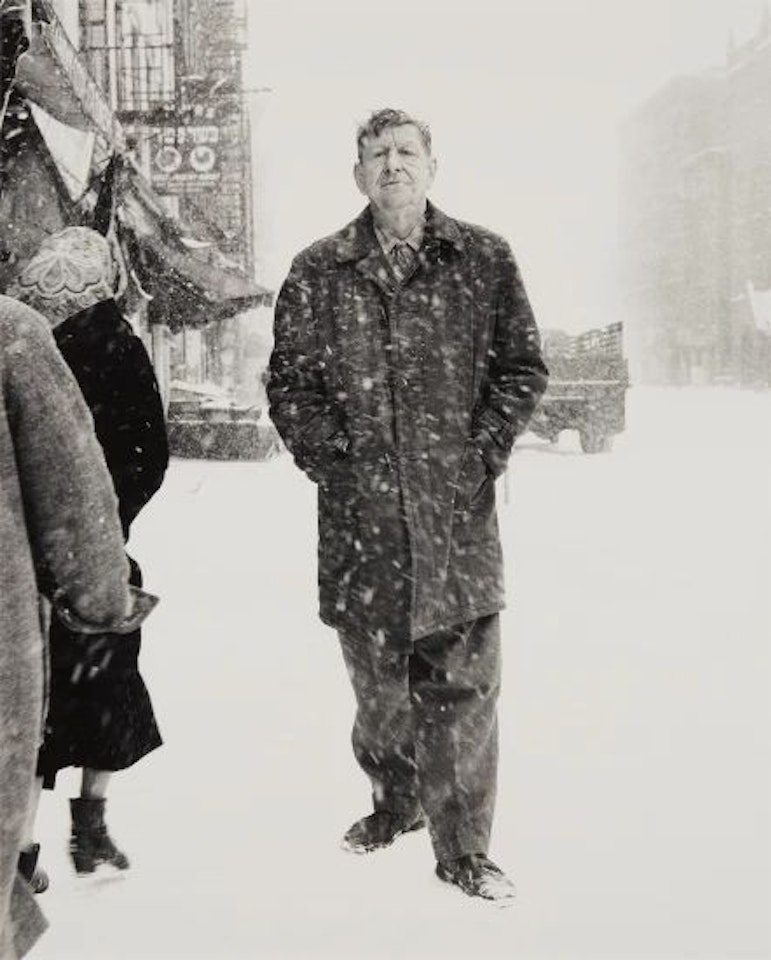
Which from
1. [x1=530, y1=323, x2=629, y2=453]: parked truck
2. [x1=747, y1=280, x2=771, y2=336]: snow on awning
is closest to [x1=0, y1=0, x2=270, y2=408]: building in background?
[x1=530, y1=323, x2=629, y2=453]: parked truck

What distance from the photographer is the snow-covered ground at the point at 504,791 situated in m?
3.02

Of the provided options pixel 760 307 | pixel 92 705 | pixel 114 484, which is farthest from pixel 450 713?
pixel 760 307

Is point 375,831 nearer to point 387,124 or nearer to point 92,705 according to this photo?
point 92,705

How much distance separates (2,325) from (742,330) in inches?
2438

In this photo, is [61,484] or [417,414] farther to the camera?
[417,414]

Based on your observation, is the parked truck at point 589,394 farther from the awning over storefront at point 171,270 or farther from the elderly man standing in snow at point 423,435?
the elderly man standing in snow at point 423,435

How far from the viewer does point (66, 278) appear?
10.2 ft

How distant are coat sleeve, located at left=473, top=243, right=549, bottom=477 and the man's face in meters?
0.32

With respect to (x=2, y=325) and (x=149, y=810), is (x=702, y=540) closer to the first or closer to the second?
(x=149, y=810)

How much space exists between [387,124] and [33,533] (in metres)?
1.84

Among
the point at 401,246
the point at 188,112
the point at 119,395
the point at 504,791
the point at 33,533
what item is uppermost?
the point at 188,112

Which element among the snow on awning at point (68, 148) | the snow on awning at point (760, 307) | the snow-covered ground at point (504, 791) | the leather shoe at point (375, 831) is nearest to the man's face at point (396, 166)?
the leather shoe at point (375, 831)

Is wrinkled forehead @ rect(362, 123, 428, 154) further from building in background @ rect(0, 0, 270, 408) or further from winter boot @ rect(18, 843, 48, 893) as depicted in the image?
winter boot @ rect(18, 843, 48, 893)

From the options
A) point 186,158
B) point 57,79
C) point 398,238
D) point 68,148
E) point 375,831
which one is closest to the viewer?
point 398,238
